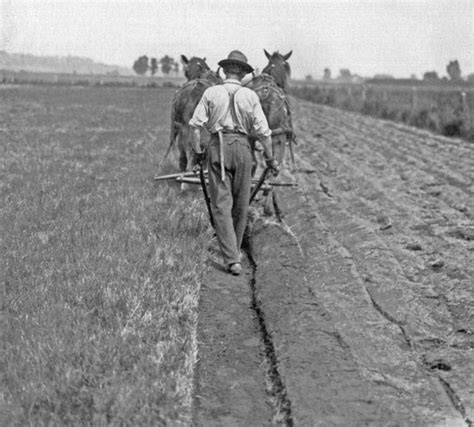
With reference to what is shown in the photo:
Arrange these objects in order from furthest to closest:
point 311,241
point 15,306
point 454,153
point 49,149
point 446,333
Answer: point 454,153, point 49,149, point 311,241, point 446,333, point 15,306

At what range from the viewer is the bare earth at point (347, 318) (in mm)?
4012

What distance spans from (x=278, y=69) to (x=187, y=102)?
152 cm

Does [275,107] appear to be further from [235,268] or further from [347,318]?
[347,318]

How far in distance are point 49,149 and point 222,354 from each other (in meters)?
10.6

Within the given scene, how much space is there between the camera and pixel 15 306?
4.59 metres

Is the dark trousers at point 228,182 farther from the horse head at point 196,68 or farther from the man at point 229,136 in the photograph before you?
the horse head at point 196,68

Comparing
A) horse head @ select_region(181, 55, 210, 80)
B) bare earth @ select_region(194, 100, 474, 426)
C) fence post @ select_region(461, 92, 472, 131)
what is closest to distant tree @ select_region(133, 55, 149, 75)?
fence post @ select_region(461, 92, 472, 131)

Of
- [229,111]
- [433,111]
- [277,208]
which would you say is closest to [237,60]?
[229,111]

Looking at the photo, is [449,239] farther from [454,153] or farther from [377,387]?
[454,153]

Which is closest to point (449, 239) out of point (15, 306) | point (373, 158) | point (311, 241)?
point (311, 241)

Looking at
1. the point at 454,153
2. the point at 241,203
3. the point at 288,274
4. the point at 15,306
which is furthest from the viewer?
the point at 454,153

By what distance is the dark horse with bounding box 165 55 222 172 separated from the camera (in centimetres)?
1033

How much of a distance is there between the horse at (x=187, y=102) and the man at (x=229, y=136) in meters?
3.45

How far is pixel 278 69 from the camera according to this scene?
10367mm
